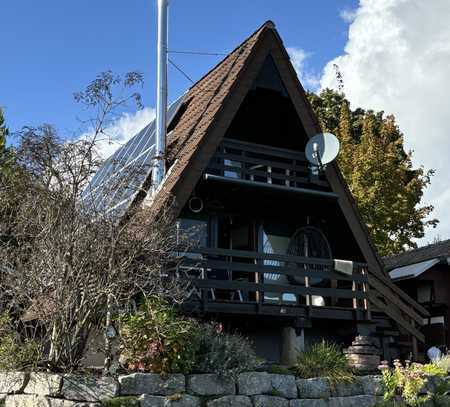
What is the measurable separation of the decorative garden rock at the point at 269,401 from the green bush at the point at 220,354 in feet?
1.44

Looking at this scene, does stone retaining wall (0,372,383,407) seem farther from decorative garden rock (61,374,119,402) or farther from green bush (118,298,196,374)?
green bush (118,298,196,374)

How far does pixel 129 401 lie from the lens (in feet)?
26.3

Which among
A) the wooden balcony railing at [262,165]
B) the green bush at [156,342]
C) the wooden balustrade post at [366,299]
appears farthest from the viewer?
the wooden balcony railing at [262,165]

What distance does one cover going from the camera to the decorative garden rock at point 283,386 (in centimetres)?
926

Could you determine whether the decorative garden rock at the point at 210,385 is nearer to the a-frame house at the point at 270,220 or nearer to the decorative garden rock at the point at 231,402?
the decorative garden rock at the point at 231,402

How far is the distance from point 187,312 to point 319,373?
8.24 ft

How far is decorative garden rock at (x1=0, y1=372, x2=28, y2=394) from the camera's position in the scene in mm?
8438

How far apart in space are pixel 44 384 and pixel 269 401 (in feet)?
10.1

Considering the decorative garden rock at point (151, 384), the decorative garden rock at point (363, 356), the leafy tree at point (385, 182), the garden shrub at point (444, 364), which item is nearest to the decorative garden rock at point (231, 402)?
the decorative garden rock at point (151, 384)

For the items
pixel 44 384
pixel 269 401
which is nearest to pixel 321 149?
pixel 269 401

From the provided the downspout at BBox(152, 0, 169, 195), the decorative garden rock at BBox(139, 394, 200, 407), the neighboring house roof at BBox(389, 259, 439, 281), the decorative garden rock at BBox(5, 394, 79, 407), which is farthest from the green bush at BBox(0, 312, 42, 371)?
the neighboring house roof at BBox(389, 259, 439, 281)

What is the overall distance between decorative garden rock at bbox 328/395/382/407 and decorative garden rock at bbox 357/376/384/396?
0.09 meters

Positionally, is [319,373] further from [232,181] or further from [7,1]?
[7,1]

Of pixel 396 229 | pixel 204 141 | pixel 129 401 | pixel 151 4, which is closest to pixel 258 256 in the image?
pixel 204 141
